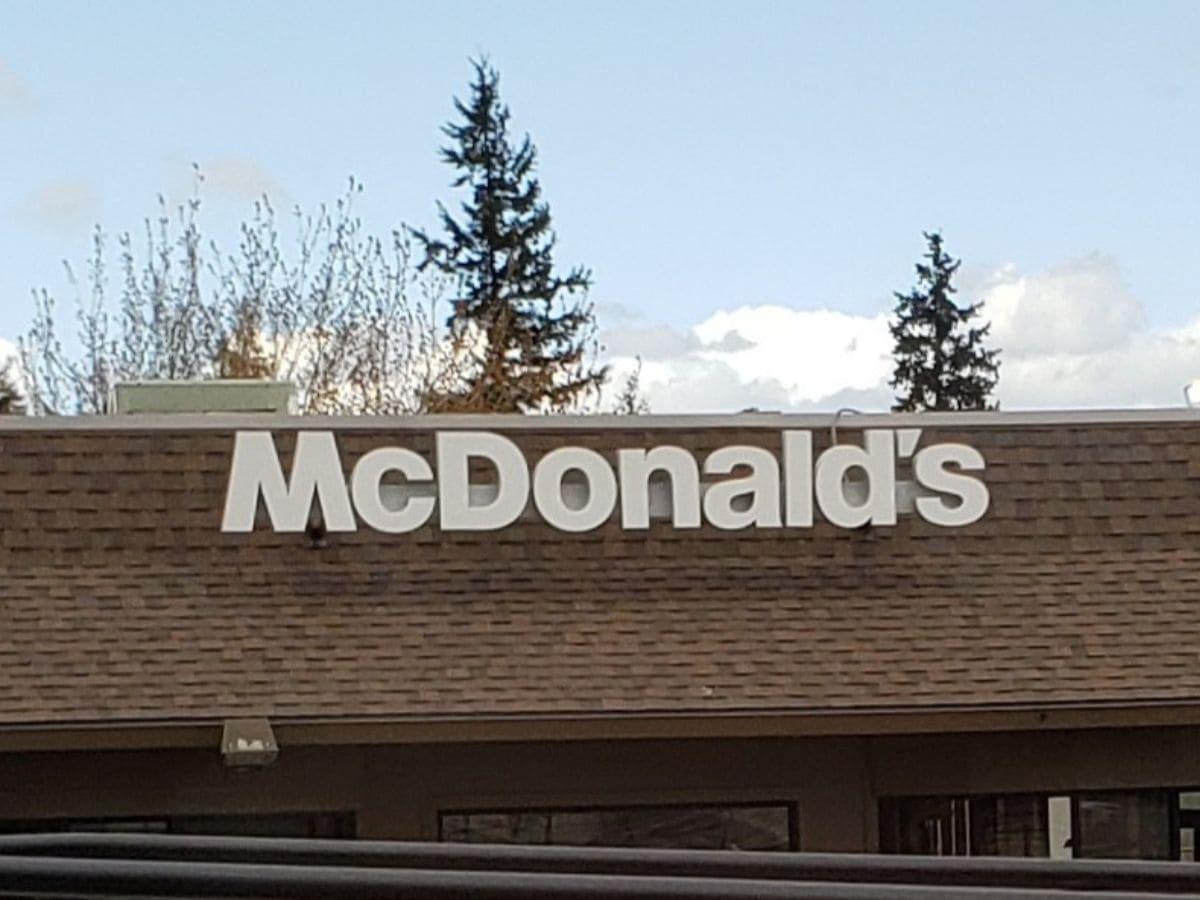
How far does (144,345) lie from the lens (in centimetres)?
2442

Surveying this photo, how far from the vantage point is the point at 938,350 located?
156 feet

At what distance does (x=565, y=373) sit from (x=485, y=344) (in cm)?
478

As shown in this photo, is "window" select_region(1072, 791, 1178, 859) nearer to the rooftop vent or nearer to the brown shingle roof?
the brown shingle roof

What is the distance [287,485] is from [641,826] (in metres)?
2.73

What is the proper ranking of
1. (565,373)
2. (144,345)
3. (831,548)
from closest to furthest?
(831,548), (144,345), (565,373)

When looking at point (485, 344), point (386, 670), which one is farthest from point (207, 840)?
point (485, 344)

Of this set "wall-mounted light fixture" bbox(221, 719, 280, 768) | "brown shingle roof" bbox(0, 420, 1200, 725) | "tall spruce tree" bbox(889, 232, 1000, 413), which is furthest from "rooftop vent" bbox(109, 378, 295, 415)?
"tall spruce tree" bbox(889, 232, 1000, 413)

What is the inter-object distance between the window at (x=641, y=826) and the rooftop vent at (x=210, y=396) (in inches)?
121

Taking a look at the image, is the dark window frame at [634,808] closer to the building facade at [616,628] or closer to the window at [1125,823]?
the building facade at [616,628]

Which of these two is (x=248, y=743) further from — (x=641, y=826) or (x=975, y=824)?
(x=975, y=824)

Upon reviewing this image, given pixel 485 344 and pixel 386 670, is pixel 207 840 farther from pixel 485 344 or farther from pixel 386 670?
pixel 485 344

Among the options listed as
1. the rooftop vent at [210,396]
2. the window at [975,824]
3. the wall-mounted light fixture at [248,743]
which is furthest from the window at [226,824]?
the window at [975,824]

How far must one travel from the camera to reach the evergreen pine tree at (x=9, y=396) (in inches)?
1067

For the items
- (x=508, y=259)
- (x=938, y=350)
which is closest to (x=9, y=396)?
(x=508, y=259)
